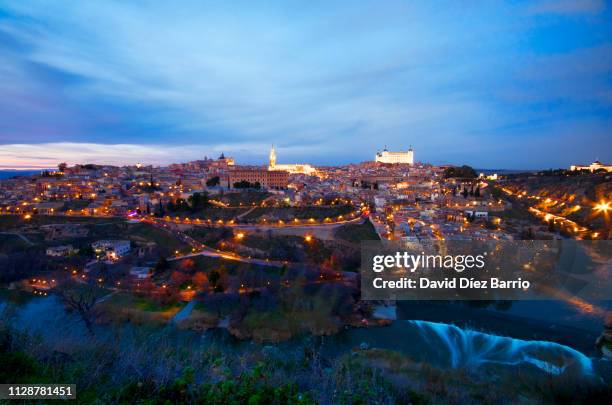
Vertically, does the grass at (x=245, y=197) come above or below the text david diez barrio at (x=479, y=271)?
above

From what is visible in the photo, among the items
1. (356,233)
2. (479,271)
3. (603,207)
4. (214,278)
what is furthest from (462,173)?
(214,278)

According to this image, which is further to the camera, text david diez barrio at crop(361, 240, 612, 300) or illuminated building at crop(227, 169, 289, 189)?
illuminated building at crop(227, 169, 289, 189)

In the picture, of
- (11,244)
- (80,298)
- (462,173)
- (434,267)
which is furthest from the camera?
(462,173)

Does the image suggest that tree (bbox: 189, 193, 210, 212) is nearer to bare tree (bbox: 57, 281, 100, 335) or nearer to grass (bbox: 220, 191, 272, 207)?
grass (bbox: 220, 191, 272, 207)

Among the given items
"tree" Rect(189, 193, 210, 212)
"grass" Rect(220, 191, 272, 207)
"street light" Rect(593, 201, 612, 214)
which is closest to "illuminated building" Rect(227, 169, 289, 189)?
"grass" Rect(220, 191, 272, 207)

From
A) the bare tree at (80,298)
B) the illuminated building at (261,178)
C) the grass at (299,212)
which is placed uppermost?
the illuminated building at (261,178)

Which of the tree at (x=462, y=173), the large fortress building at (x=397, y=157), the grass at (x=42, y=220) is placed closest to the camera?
the grass at (x=42, y=220)

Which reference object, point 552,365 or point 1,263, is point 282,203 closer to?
point 1,263

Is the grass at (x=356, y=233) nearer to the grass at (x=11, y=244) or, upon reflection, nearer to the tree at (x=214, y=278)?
the tree at (x=214, y=278)

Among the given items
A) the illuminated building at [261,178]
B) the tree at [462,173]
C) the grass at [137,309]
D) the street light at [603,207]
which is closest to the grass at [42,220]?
the grass at [137,309]

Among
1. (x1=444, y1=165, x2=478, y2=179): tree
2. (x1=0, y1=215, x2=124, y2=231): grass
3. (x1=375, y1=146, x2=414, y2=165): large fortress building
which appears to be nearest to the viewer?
(x1=0, y1=215, x2=124, y2=231): grass

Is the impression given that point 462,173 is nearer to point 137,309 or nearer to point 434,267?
point 434,267

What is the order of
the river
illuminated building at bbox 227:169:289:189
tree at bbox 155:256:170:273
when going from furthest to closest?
illuminated building at bbox 227:169:289:189 → tree at bbox 155:256:170:273 → the river
